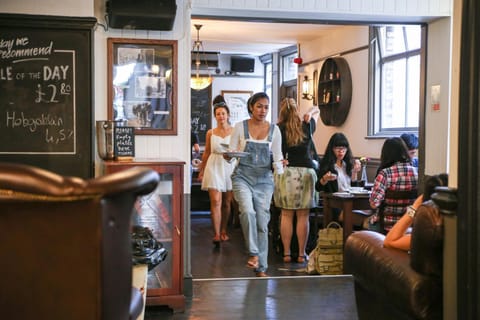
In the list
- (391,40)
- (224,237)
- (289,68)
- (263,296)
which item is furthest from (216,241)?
(289,68)

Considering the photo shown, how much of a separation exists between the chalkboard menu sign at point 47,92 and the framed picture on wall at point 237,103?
8754 millimetres

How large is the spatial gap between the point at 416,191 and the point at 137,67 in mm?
2412

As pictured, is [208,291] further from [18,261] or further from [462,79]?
[18,261]

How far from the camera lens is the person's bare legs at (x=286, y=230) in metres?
5.78

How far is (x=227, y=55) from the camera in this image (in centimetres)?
1259

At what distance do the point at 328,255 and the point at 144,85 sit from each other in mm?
2280

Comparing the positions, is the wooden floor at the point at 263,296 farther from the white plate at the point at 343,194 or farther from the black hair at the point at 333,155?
the black hair at the point at 333,155

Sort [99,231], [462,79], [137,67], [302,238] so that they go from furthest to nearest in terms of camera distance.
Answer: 1. [302,238]
2. [137,67]
3. [462,79]
4. [99,231]

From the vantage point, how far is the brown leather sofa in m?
2.36

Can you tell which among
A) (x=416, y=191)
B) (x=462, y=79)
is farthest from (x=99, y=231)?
(x=416, y=191)

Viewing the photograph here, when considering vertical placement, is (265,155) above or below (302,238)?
above

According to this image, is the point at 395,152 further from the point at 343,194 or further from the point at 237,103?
the point at 237,103

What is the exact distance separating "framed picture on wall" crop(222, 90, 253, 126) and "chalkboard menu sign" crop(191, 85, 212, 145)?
0.38 metres

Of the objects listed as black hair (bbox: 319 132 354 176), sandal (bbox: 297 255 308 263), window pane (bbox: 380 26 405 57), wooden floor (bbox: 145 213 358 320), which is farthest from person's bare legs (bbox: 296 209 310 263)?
window pane (bbox: 380 26 405 57)
